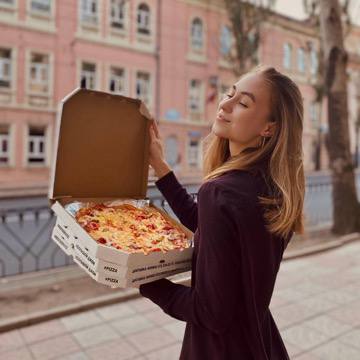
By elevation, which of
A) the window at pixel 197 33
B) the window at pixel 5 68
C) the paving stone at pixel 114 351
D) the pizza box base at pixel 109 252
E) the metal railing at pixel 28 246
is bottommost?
the paving stone at pixel 114 351

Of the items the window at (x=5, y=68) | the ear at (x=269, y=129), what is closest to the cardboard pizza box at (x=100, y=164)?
the ear at (x=269, y=129)

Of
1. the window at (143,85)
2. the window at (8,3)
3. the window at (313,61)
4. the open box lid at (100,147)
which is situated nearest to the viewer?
the open box lid at (100,147)

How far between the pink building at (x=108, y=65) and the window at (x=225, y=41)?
6 centimetres

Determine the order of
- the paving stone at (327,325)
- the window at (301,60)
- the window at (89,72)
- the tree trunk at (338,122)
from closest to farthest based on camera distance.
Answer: the paving stone at (327,325) → the tree trunk at (338,122) → the window at (89,72) → the window at (301,60)

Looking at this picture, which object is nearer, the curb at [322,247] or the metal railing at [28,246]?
the metal railing at [28,246]

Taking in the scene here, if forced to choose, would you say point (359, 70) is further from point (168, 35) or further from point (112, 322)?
point (112, 322)

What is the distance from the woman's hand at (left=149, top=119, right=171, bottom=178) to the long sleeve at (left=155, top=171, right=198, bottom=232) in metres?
0.03

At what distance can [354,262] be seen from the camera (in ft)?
20.7

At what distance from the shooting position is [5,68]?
54.0ft

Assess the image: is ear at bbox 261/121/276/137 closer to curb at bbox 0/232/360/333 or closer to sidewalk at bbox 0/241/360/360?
sidewalk at bbox 0/241/360/360

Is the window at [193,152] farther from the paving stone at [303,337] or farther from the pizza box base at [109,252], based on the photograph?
the pizza box base at [109,252]

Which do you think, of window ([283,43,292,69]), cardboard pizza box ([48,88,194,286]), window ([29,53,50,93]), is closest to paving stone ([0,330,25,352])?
cardboard pizza box ([48,88,194,286])

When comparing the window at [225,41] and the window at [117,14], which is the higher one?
the window at [225,41]

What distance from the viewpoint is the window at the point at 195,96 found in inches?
901
